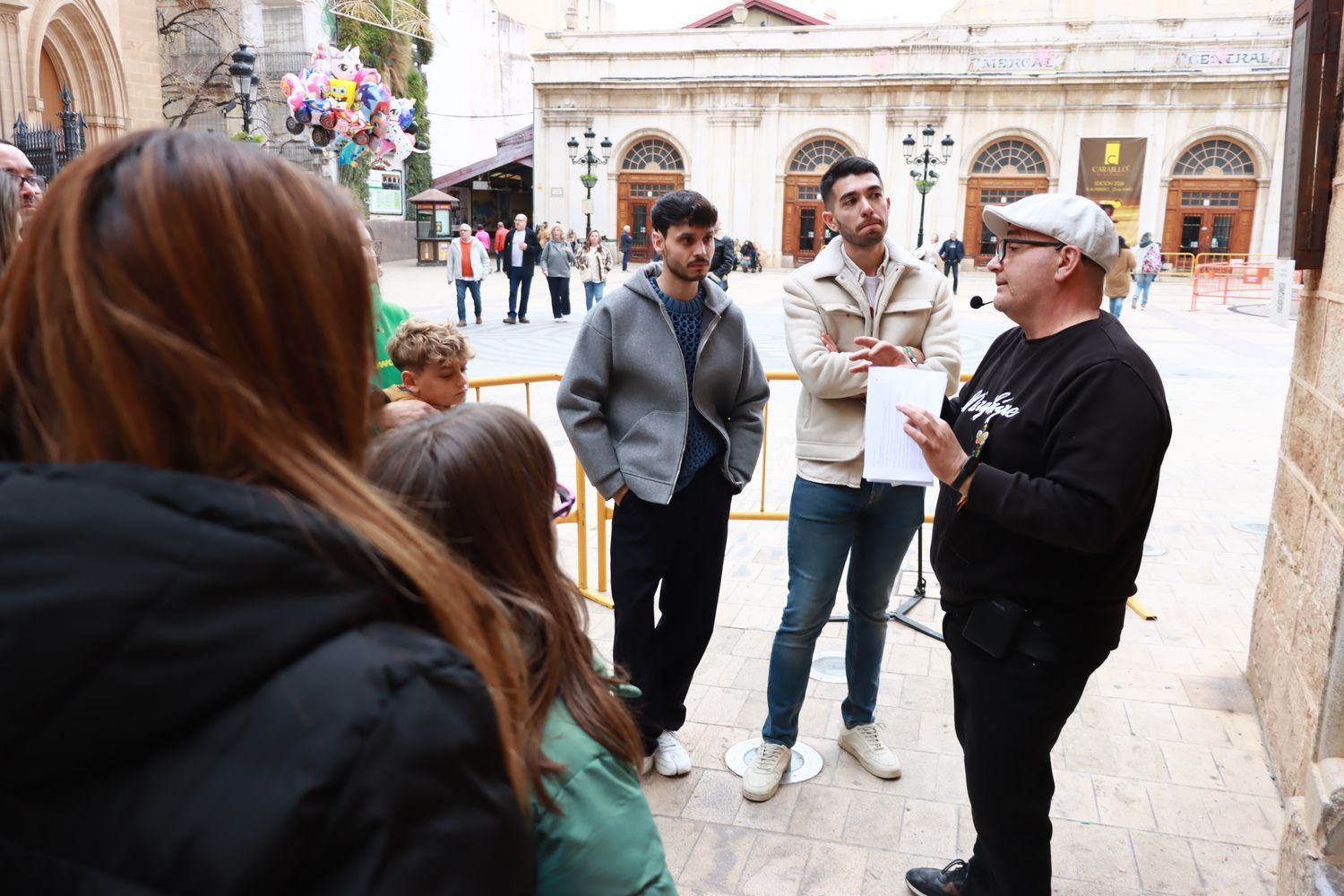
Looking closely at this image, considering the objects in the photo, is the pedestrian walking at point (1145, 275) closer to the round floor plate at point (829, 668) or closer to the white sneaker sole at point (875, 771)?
the round floor plate at point (829, 668)

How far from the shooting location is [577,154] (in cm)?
4056

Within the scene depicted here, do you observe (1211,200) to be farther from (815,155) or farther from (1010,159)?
(815,155)

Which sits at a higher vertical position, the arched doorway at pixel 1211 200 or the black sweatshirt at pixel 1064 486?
the arched doorway at pixel 1211 200

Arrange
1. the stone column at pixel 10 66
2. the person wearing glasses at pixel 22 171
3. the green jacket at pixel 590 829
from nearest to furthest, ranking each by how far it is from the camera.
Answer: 1. the green jacket at pixel 590 829
2. the person wearing glasses at pixel 22 171
3. the stone column at pixel 10 66

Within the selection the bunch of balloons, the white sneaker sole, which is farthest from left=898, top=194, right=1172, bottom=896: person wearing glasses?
the bunch of balloons

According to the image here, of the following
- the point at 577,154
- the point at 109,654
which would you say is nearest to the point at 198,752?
the point at 109,654

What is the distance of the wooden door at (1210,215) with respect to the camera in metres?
36.1

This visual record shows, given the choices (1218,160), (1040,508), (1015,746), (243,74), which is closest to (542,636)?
(1040,508)

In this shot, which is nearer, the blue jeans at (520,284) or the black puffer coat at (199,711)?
the black puffer coat at (199,711)

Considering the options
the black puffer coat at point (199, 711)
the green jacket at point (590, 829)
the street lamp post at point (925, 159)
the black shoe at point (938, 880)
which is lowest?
the black shoe at point (938, 880)

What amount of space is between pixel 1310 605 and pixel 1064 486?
1.84 meters

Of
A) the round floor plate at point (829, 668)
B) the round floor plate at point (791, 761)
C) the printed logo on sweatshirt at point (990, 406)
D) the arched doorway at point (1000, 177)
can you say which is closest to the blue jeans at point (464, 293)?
the round floor plate at point (829, 668)

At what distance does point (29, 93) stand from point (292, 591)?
17.5 meters

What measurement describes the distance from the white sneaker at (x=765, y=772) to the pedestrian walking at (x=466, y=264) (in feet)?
46.8
